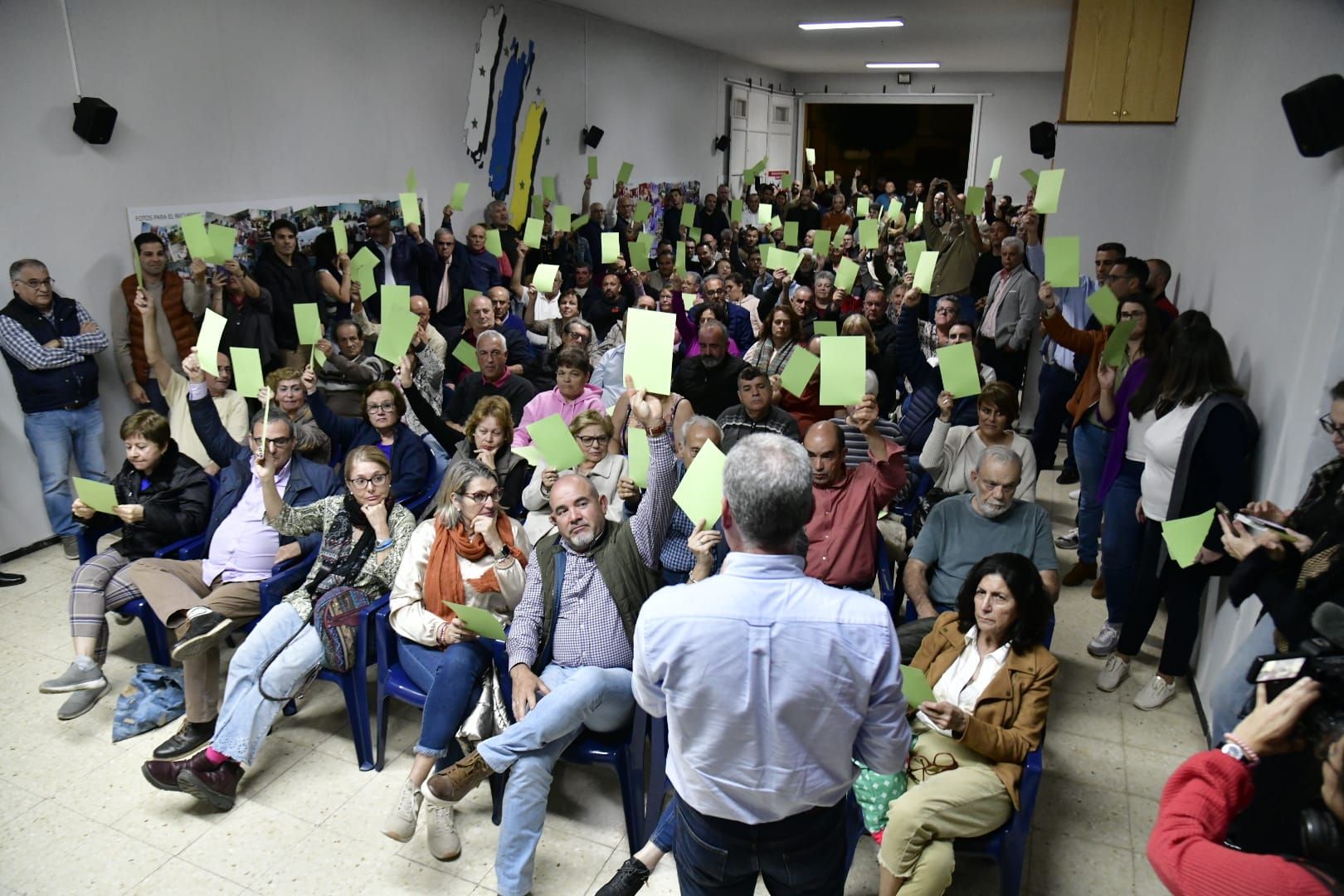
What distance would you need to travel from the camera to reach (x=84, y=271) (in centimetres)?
477

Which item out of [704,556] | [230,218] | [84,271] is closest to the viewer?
[704,556]

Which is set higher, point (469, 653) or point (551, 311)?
point (551, 311)

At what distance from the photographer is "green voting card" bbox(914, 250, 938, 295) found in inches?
188

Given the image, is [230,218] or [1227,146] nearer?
[1227,146]

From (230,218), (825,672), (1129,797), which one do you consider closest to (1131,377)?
(1129,797)

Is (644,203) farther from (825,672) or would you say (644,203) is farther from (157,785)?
(825,672)

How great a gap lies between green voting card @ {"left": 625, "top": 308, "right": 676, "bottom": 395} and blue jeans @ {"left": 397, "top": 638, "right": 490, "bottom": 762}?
1068mm

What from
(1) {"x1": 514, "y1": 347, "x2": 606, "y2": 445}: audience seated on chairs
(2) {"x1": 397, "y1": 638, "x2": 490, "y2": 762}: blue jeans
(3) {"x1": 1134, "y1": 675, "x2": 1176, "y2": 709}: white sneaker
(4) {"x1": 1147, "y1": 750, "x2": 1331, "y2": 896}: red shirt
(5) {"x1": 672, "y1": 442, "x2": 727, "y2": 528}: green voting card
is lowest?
(3) {"x1": 1134, "y1": 675, "x2": 1176, "y2": 709}: white sneaker

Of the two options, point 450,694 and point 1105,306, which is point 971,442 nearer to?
point 1105,306

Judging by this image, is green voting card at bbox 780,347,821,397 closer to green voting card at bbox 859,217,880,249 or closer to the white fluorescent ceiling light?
green voting card at bbox 859,217,880,249

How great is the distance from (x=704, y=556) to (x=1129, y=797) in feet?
5.98

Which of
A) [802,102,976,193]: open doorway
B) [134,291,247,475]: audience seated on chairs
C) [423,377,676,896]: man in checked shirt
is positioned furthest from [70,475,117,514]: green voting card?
[802,102,976,193]: open doorway

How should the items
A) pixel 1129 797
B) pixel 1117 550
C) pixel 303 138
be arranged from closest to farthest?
pixel 1129 797, pixel 1117 550, pixel 303 138

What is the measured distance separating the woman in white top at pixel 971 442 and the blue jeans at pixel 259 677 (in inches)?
99.2
